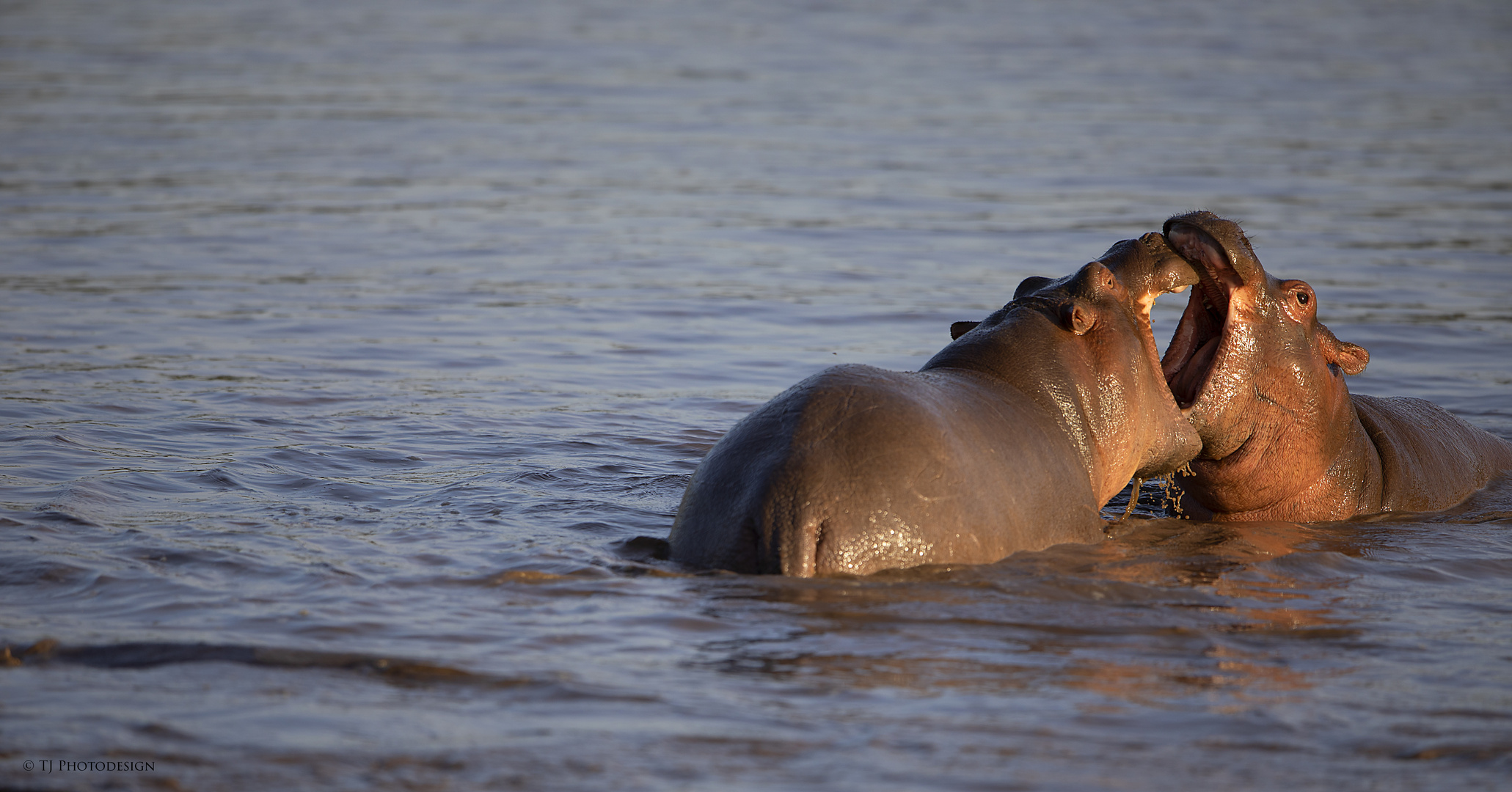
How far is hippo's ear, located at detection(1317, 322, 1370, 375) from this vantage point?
24.2 feet

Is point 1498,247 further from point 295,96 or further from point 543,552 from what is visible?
point 295,96

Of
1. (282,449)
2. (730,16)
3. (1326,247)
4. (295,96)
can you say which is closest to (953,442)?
(282,449)

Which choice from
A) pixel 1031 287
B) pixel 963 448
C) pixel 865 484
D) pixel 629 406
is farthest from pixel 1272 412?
pixel 629 406

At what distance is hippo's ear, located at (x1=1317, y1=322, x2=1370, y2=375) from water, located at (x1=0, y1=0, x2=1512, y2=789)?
2.71ft

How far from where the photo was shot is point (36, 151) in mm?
18391

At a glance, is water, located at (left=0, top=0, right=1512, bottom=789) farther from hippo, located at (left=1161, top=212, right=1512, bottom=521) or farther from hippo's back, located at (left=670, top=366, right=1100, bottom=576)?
hippo, located at (left=1161, top=212, right=1512, bottom=521)

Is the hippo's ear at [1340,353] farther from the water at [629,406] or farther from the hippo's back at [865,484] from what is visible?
the hippo's back at [865,484]

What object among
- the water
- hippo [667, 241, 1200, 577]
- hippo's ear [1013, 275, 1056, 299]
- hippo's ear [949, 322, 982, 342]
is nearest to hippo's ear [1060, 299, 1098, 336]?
hippo [667, 241, 1200, 577]

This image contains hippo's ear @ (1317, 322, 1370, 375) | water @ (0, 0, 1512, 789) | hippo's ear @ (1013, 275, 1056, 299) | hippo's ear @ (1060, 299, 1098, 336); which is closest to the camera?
water @ (0, 0, 1512, 789)

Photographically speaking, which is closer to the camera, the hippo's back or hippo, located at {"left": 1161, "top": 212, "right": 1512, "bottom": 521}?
the hippo's back

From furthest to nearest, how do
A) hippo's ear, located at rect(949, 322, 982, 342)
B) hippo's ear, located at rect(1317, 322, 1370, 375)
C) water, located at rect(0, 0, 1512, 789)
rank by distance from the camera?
1. hippo's ear, located at rect(1317, 322, 1370, 375)
2. hippo's ear, located at rect(949, 322, 982, 342)
3. water, located at rect(0, 0, 1512, 789)

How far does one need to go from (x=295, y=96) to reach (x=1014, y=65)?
42.4 ft

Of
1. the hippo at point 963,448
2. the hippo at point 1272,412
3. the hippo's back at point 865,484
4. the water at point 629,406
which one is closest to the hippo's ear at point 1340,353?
the hippo at point 1272,412

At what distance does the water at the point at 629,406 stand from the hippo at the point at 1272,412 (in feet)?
0.89
